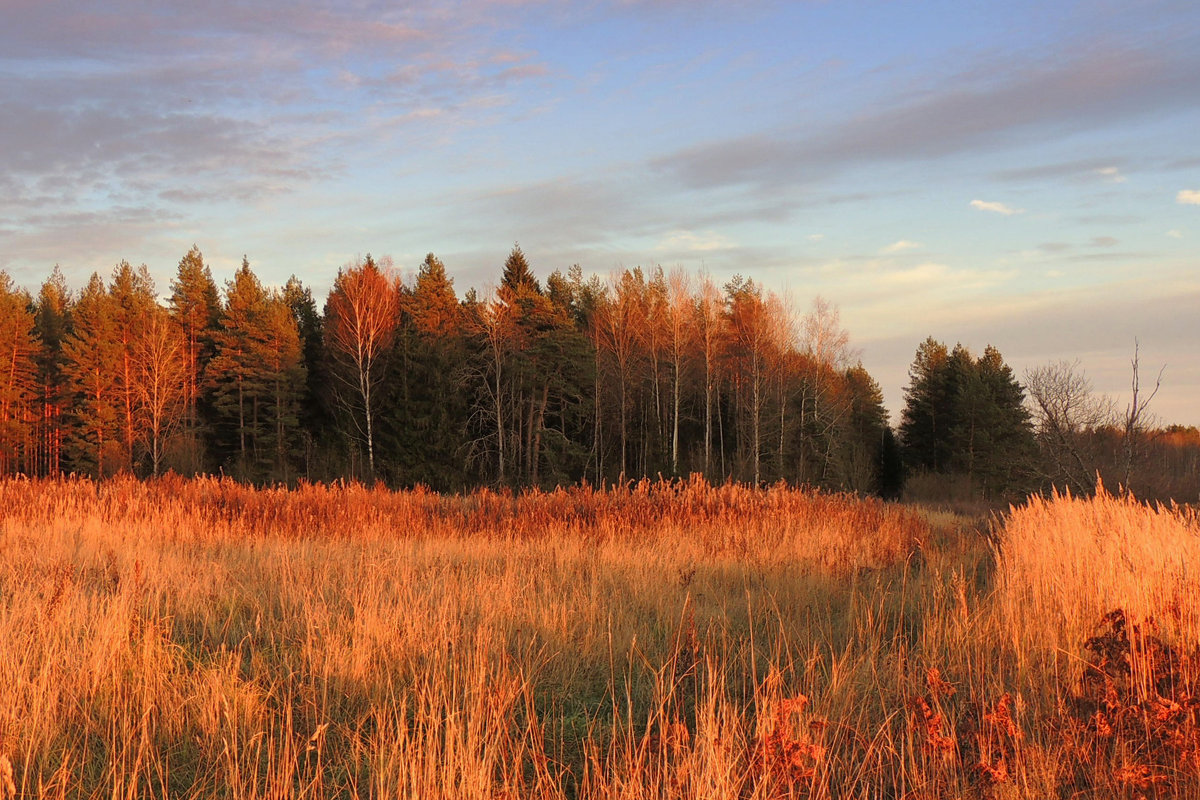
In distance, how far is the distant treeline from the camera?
3581cm

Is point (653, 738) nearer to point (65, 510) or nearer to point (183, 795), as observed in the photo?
point (183, 795)

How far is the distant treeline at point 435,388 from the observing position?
35812 millimetres

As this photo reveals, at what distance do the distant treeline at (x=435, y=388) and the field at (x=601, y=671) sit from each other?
26.7 meters

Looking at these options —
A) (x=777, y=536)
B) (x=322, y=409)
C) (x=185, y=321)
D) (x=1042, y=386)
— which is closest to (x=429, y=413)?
(x=322, y=409)

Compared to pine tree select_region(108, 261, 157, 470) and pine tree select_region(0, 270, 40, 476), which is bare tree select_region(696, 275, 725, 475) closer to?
pine tree select_region(108, 261, 157, 470)

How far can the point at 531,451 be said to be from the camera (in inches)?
1409

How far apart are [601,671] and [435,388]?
103ft

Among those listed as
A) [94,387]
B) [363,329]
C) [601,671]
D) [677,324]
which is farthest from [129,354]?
[601,671]

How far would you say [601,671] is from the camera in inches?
196

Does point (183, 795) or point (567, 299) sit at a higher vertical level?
point (567, 299)

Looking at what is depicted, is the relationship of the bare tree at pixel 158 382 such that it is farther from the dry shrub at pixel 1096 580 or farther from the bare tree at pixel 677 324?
the dry shrub at pixel 1096 580

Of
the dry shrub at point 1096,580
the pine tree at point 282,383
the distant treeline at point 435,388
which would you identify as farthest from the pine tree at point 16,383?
the dry shrub at point 1096,580

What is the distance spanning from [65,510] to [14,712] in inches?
346

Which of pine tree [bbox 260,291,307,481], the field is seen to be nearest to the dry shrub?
the field
